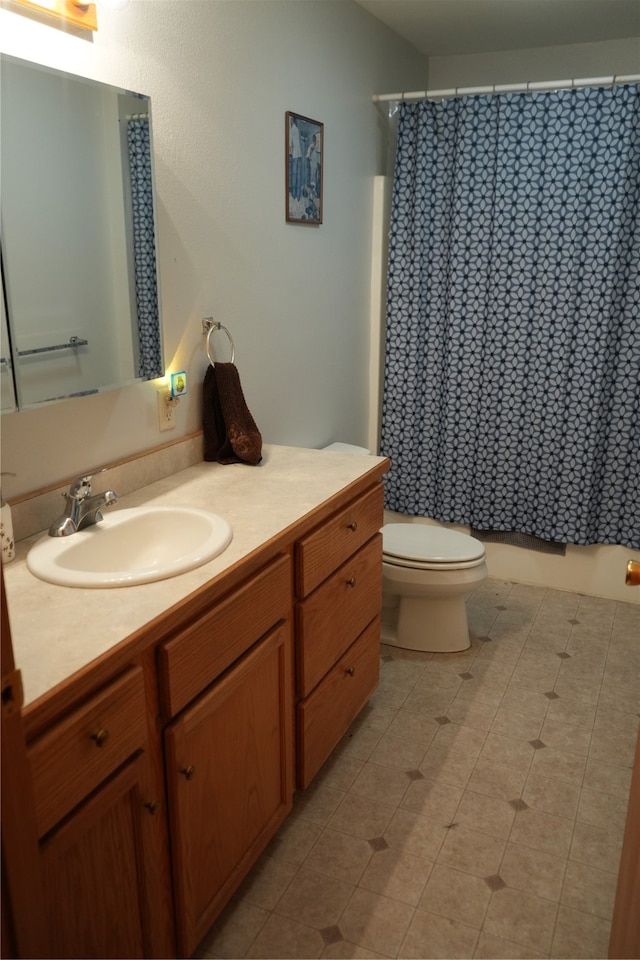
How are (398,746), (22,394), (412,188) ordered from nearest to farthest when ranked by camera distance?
(22,394) < (398,746) < (412,188)

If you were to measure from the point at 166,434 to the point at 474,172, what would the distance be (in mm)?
1787

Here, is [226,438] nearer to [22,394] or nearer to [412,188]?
[22,394]

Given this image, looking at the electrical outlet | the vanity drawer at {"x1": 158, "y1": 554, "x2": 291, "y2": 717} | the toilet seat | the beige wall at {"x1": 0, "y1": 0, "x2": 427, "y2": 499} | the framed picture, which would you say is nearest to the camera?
the vanity drawer at {"x1": 158, "y1": 554, "x2": 291, "y2": 717}

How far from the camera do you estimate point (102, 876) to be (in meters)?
1.22

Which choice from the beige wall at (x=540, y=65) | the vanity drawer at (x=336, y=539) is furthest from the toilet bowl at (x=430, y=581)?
the beige wall at (x=540, y=65)

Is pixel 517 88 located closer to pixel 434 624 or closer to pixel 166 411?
pixel 166 411

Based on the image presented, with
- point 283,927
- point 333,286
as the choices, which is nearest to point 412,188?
point 333,286

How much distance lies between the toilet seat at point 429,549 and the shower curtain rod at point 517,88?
1.68m

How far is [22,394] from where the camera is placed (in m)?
1.55

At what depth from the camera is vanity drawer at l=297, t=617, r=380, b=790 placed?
1947 millimetres

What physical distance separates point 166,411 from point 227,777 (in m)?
0.98

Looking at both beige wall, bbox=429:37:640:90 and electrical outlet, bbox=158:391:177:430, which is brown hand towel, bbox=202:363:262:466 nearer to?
electrical outlet, bbox=158:391:177:430

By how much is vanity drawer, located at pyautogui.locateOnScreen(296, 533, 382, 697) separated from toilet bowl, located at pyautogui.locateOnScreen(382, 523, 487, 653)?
39 centimetres

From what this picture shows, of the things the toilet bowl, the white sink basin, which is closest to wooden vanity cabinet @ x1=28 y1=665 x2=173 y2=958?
the white sink basin
